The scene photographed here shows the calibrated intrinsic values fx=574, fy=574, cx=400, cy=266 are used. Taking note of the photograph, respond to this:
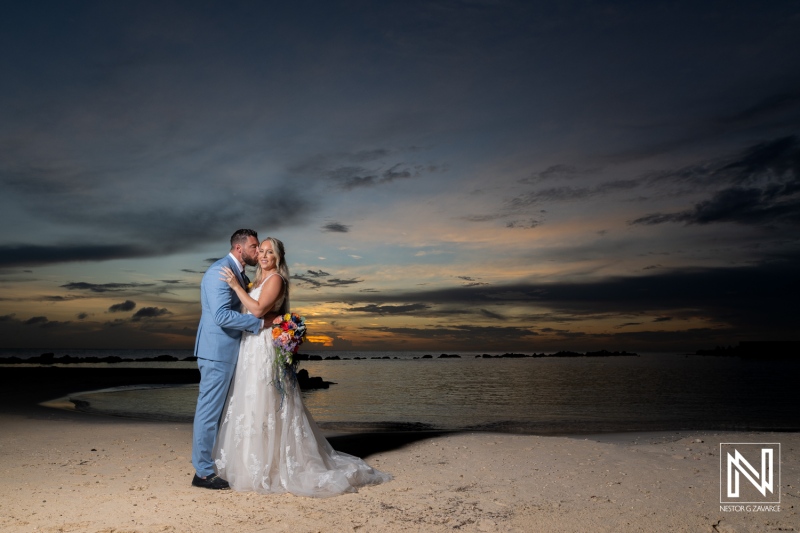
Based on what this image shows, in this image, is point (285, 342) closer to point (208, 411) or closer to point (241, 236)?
point (208, 411)

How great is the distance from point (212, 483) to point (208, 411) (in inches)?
30.9

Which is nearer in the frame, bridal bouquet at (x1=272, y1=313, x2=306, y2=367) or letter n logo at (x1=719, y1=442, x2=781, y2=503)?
letter n logo at (x1=719, y1=442, x2=781, y2=503)

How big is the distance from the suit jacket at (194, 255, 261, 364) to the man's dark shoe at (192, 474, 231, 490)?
1286 mm

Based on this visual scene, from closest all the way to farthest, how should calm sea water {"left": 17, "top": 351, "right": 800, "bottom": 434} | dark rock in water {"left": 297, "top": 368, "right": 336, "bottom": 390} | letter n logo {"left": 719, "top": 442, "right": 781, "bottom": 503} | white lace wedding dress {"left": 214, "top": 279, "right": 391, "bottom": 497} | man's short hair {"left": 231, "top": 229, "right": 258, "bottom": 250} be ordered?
letter n logo {"left": 719, "top": 442, "right": 781, "bottom": 503}
white lace wedding dress {"left": 214, "top": 279, "right": 391, "bottom": 497}
man's short hair {"left": 231, "top": 229, "right": 258, "bottom": 250}
calm sea water {"left": 17, "top": 351, "right": 800, "bottom": 434}
dark rock in water {"left": 297, "top": 368, "right": 336, "bottom": 390}

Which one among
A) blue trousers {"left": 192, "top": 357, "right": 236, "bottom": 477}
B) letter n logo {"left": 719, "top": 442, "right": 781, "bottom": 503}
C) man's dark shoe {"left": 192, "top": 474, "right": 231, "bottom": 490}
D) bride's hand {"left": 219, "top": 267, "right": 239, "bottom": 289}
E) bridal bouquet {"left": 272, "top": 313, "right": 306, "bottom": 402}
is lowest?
man's dark shoe {"left": 192, "top": 474, "right": 231, "bottom": 490}

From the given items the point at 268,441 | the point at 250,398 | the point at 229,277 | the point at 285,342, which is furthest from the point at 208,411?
the point at 229,277

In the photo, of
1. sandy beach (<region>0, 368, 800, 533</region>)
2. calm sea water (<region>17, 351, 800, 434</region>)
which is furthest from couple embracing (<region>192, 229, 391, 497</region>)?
calm sea water (<region>17, 351, 800, 434</region>)

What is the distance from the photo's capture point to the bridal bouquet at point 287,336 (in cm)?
654

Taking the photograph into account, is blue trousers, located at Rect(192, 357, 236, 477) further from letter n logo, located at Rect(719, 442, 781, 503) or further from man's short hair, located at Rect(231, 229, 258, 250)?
letter n logo, located at Rect(719, 442, 781, 503)

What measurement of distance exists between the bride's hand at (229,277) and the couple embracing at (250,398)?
0.04 ft

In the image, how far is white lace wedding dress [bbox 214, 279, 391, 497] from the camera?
6.29m

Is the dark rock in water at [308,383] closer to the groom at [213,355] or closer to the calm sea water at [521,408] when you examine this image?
the calm sea water at [521,408]

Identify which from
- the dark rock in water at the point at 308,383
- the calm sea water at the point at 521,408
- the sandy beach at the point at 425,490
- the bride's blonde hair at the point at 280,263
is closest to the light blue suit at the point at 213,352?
the bride's blonde hair at the point at 280,263

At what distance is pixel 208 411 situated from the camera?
6465mm
